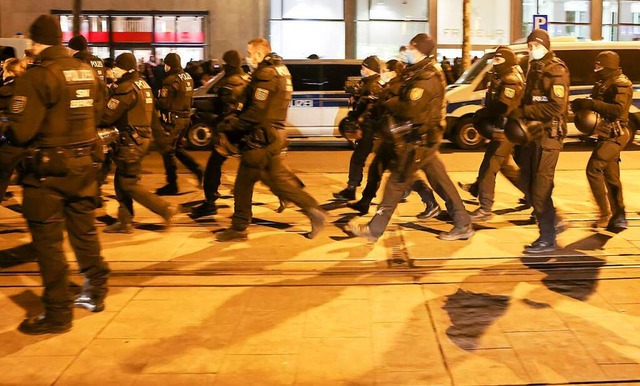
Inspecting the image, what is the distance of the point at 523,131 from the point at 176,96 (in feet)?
14.4

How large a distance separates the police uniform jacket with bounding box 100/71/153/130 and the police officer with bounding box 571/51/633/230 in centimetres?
398

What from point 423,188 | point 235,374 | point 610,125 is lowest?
point 235,374

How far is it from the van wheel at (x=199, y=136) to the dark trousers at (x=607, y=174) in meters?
8.97

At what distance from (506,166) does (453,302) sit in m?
3.41

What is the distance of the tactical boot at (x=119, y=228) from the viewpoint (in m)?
8.61

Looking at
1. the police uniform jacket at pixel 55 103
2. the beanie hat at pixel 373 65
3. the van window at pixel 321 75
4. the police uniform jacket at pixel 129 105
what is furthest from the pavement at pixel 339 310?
the van window at pixel 321 75

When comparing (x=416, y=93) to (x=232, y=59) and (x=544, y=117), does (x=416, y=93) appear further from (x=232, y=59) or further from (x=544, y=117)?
(x=232, y=59)

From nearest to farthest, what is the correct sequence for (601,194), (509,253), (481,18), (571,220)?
(509,253) → (601,194) → (571,220) → (481,18)

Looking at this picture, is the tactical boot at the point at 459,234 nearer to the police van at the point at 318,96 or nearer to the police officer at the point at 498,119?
the police officer at the point at 498,119

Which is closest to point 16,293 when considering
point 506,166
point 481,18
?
point 506,166

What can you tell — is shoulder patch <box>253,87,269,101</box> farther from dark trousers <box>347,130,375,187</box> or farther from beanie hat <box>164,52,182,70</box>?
beanie hat <box>164,52,182,70</box>

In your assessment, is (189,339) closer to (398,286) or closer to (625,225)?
(398,286)

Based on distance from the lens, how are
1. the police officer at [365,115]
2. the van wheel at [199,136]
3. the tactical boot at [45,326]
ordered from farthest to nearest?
the van wheel at [199,136]
the police officer at [365,115]
the tactical boot at [45,326]

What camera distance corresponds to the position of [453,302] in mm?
6246
